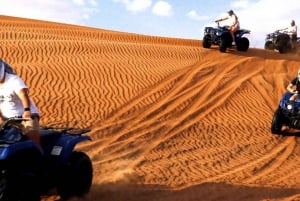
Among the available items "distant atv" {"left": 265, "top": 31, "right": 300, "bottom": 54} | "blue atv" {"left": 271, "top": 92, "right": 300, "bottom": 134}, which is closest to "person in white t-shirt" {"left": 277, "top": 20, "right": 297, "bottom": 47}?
"distant atv" {"left": 265, "top": 31, "right": 300, "bottom": 54}

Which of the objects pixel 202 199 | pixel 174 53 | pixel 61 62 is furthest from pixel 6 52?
pixel 202 199

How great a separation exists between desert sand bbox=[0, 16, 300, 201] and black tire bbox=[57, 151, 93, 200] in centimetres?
19

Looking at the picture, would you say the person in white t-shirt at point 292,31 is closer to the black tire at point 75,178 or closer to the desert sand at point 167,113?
the desert sand at point 167,113

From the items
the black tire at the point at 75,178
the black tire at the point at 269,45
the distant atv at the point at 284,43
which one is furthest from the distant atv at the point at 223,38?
the black tire at the point at 75,178

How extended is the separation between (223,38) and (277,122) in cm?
912

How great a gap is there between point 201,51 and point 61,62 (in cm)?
619

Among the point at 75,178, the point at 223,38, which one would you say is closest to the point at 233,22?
the point at 223,38

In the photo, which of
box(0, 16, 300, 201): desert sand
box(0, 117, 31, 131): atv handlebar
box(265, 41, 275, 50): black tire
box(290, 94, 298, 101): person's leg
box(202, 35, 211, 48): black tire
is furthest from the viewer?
box(265, 41, 275, 50): black tire

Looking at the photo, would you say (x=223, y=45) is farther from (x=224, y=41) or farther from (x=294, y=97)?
(x=294, y=97)

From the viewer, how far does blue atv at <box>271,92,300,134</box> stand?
39.1 feet

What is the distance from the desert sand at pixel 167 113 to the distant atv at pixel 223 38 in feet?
1.17

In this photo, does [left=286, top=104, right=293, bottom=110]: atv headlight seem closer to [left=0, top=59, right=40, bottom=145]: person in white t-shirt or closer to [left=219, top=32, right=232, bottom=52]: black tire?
[left=0, top=59, right=40, bottom=145]: person in white t-shirt

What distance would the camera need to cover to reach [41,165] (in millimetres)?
5766

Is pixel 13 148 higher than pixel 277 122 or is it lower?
higher
